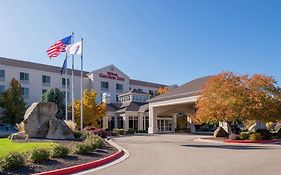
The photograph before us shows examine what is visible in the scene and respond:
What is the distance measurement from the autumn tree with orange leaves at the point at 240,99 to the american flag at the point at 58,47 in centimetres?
1297

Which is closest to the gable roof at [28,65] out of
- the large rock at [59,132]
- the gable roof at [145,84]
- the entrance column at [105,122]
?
the entrance column at [105,122]

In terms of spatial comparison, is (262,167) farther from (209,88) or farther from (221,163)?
(209,88)

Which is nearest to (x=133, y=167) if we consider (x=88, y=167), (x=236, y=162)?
(x=88, y=167)

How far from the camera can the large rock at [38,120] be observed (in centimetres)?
2477

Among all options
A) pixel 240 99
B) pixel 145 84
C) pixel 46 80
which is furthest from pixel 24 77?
pixel 240 99

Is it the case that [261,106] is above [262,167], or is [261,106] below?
above

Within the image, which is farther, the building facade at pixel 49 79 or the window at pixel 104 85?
the window at pixel 104 85

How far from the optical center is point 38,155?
12727 millimetres

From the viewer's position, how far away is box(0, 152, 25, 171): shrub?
1114cm

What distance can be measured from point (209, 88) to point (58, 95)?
29.2m

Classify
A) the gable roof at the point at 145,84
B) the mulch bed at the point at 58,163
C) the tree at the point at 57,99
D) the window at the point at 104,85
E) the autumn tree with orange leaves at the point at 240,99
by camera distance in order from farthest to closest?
the gable roof at the point at 145,84 → the window at the point at 104,85 → the tree at the point at 57,99 → the autumn tree with orange leaves at the point at 240,99 → the mulch bed at the point at 58,163

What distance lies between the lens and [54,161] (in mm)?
13273

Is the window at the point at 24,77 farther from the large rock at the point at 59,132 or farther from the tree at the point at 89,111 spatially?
the large rock at the point at 59,132

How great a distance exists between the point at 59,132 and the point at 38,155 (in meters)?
11.7
